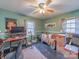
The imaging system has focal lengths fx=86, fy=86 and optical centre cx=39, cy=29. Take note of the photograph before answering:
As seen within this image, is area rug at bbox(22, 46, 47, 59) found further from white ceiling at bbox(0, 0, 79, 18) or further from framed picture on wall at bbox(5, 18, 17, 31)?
white ceiling at bbox(0, 0, 79, 18)

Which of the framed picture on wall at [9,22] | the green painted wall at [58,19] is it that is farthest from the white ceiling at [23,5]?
the framed picture on wall at [9,22]

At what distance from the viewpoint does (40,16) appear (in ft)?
8.86

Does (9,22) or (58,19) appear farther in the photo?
(58,19)

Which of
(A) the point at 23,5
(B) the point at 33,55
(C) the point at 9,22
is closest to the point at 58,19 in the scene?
(A) the point at 23,5

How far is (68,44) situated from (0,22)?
1750 mm

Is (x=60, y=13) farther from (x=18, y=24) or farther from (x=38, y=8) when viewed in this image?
(x=18, y=24)

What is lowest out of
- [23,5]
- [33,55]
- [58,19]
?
[33,55]

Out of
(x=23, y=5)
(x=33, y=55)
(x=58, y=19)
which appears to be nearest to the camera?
(x=23, y=5)

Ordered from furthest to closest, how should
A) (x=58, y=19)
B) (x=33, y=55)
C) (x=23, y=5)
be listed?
(x=58, y=19), (x=33, y=55), (x=23, y=5)

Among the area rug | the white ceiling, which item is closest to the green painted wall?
the white ceiling

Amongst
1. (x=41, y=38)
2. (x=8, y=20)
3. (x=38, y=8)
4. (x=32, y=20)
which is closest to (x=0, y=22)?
(x=8, y=20)

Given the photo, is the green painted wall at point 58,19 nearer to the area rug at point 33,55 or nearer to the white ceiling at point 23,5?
the white ceiling at point 23,5

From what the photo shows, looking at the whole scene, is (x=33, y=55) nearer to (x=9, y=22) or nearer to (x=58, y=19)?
(x=9, y=22)

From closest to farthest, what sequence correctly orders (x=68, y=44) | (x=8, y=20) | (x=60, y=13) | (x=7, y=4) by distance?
(x=68, y=44)
(x=7, y=4)
(x=8, y=20)
(x=60, y=13)
